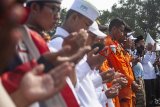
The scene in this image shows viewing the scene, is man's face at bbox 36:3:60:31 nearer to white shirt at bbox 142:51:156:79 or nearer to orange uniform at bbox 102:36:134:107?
orange uniform at bbox 102:36:134:107

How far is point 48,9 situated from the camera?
2.37m

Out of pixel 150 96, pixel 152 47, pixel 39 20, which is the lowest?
pixel 150 96

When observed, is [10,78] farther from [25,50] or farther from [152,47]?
[152,47]

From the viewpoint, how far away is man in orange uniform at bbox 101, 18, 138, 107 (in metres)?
5.61

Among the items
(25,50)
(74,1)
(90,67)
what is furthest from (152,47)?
(25,50)

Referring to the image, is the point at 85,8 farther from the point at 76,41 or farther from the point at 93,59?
the point at 76,41

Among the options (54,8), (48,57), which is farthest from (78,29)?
(48,57)

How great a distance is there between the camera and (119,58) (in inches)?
225

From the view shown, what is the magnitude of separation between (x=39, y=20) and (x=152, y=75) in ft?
30.0

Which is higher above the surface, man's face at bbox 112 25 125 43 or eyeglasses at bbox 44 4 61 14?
eyeglasses at bbox 44 4 61 14

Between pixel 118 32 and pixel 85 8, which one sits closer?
pixel 85 8

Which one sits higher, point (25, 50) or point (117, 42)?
point (25, 50)

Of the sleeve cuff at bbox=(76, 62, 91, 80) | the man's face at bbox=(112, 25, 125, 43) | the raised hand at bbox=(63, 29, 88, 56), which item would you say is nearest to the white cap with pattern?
the sleeve cuff at bbox=(76, 62, 91, 80)

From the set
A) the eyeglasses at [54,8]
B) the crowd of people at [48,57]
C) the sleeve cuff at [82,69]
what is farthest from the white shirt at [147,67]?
the eyeglasses at [54,8]
